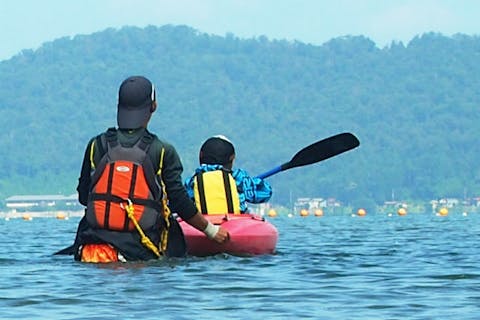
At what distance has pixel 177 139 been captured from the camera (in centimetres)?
18038

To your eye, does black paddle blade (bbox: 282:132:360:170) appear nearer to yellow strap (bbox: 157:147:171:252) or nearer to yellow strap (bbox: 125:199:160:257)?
A: yellow strap (bbox: 157:147:171:252)

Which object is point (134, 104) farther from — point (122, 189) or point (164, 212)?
point (164, 212)

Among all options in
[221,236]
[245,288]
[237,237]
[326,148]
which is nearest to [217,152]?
[237,237]

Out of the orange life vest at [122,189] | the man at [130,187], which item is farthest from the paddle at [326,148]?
the orange life vest at [122,189]

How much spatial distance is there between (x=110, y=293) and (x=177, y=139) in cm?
17043

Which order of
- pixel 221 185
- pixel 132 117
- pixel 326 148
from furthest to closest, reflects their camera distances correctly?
1. pixel 326 148
2. pixel 221 185
3. pixel 132 117

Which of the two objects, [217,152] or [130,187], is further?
[217,152]

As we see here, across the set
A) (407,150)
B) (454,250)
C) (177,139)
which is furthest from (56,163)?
(454,250)

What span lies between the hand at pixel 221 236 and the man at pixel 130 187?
0.79 metres

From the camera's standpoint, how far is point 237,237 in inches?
534

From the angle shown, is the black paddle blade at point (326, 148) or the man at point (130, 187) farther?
the black paddle blade at point (326, 148)

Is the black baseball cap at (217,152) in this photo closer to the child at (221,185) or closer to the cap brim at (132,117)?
the child at (221,185)

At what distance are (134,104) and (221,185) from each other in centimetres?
207

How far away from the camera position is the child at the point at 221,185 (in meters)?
14.0
